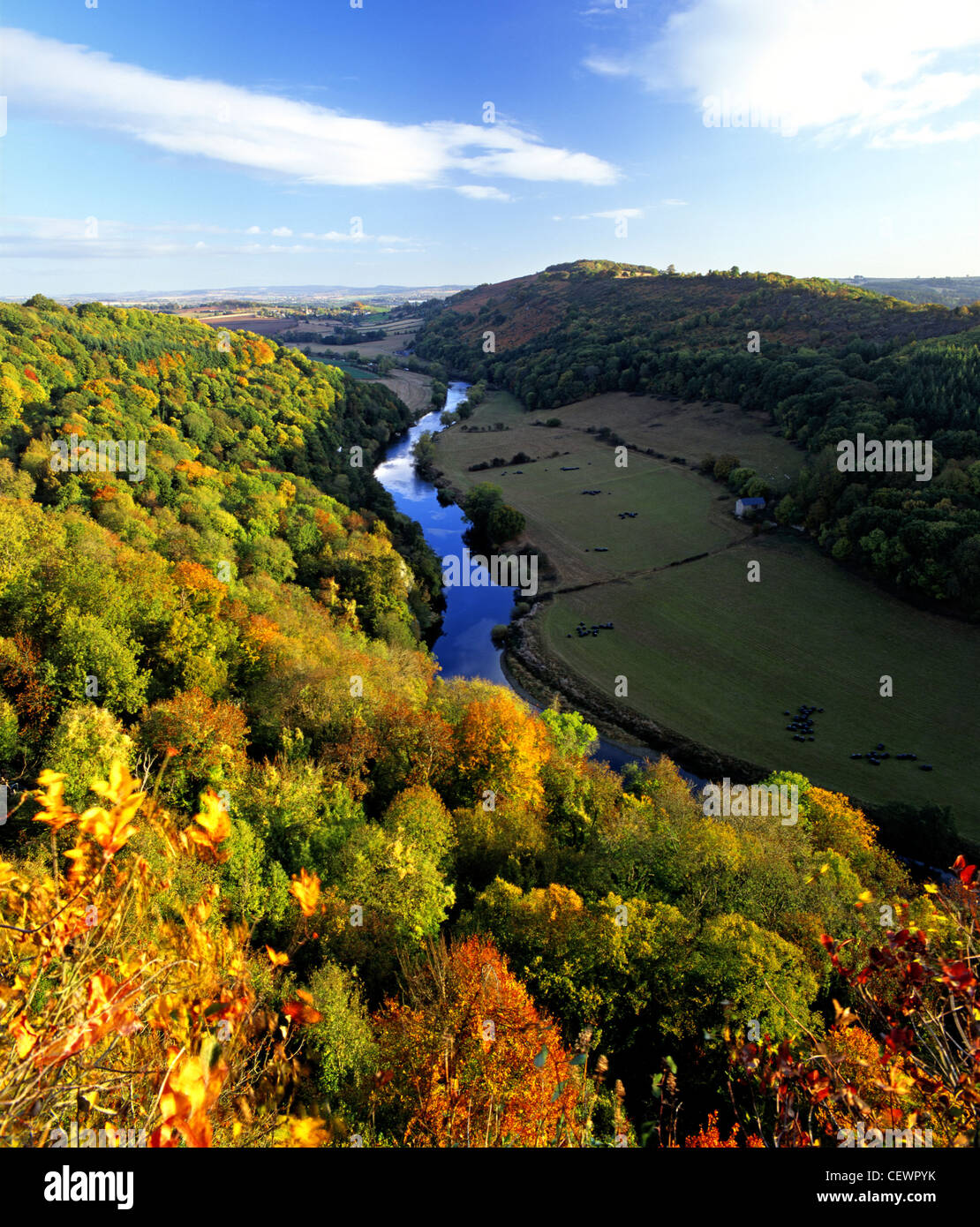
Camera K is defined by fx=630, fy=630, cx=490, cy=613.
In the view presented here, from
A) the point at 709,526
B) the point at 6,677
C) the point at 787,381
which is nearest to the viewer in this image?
the point at 6,677

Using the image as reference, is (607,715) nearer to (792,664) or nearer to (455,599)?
(792,664)

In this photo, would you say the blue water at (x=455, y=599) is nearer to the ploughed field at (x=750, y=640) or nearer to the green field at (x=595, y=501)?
the ploughed field at (x=750, y=640)

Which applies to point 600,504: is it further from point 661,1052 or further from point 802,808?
point 661,1052

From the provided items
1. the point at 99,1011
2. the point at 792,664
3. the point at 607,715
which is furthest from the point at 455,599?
the point at 99,1011

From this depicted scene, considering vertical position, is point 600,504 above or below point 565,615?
above

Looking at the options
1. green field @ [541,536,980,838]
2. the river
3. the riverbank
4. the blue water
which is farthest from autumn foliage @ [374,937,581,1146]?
the blue water
